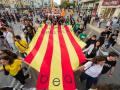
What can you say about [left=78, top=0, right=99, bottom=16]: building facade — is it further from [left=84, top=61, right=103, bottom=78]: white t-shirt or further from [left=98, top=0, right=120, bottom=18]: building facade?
[left=84, top=61, right=103, bottom=78]: white t-shirt

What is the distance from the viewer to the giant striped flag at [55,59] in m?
3.23

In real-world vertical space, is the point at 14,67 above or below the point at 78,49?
below

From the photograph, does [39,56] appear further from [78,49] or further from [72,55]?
[78,49]

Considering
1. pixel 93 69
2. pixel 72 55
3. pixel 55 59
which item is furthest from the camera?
pixel 72 55

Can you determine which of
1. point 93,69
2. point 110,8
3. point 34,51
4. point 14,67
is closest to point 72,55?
point 93,69

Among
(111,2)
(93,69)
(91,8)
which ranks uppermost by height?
(111,2)

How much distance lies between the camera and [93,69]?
367 cm

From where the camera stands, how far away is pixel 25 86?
4711 millimetres

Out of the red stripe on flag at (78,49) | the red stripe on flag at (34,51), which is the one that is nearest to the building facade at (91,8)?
the red stripe on flag at (78,49)

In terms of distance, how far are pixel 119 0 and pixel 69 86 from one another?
24.1m

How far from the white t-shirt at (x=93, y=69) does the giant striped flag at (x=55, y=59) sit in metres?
0.22

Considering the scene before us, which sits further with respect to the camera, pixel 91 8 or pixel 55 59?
pixel 91 8

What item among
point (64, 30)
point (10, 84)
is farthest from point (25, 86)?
point (64, 30)

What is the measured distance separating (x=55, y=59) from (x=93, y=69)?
3.07 ft
